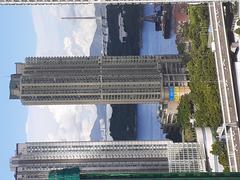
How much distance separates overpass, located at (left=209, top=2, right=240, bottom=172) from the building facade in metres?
32.7

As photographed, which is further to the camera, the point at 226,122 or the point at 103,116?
the point at 103,116

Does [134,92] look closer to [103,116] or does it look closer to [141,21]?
[141,21]

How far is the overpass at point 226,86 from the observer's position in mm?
66875

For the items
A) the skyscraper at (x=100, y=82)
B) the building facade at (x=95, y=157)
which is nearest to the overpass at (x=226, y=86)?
the skyscraper at (x=100, y=82)

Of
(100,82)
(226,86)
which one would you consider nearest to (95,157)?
(100,82)

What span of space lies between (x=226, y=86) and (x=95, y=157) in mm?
42742

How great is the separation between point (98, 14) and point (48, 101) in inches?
2578

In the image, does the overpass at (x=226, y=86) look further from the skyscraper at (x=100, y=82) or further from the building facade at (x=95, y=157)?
the building facade at (x=95, y=157)

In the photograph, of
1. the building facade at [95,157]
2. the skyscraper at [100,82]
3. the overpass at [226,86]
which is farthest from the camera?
the skyscraper at [100,82]

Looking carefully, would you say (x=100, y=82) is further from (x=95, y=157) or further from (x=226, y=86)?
(x=226, y=86)

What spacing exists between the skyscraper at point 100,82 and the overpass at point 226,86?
1218 inches

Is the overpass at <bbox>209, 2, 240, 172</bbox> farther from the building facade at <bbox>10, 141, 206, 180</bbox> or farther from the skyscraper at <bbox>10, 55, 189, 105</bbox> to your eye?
the building facade at <bbox>10, 141, 206, 180</bbox>

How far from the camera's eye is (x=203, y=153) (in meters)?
88.5

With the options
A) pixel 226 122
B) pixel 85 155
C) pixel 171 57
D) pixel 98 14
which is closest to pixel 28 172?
pixel 85 155
